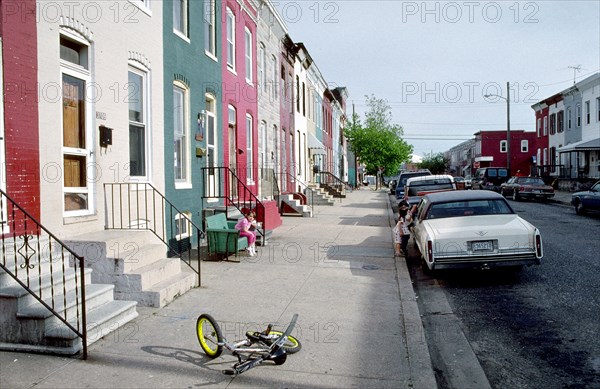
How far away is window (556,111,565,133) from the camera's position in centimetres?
4394

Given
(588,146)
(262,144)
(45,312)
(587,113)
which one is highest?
(587,113)

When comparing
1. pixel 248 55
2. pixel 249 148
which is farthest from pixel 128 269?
pixel 248 55

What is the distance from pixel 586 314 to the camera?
22.5 feet

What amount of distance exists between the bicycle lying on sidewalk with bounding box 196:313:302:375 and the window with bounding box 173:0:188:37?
8.60 metres

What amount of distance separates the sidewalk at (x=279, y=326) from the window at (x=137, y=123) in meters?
2.36

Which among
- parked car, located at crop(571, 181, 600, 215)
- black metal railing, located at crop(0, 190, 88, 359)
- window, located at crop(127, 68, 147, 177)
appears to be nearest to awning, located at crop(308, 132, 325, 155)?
parked car, located at crop(571, 181, 600, 215)

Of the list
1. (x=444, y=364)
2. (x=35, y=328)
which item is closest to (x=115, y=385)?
(x=35, y=328)

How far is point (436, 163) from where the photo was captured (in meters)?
104

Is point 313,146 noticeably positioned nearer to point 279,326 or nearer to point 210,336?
point 279,326

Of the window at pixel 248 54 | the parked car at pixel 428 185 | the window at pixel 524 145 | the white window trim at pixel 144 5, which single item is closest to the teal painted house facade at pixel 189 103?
the white window trim at pixel 144 5

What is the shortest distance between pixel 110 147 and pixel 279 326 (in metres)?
4.45

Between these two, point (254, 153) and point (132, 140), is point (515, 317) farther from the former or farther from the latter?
point (254, 153)

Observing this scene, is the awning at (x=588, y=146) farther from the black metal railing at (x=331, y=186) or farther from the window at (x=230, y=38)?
the window at (x=230, y=38)

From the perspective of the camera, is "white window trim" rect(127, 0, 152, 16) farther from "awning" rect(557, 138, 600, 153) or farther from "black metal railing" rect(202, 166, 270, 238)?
"awning" rect(557, 138, 600, 153)
